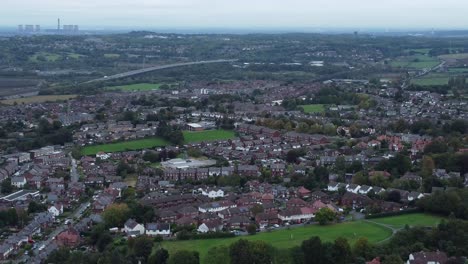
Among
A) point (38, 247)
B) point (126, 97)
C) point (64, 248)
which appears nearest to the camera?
point (64, 248)

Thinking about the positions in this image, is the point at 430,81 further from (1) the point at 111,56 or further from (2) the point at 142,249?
(2) the point at 142,249

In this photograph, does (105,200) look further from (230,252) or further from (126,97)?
(126,97)

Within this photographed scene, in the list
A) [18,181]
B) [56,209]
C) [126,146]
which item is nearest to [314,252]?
[56,209]

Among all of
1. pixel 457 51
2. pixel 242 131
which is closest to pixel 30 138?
pixel 242 131

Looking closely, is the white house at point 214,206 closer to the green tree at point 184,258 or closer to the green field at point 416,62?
the green tree at point 184,258

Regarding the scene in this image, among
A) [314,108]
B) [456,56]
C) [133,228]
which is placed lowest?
[133,228]

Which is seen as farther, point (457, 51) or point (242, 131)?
point (457, 51)

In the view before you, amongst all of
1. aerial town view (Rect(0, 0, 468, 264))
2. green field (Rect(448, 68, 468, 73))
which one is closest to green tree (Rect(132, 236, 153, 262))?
aerial town view (Rect(0, 0, 468, 264))
